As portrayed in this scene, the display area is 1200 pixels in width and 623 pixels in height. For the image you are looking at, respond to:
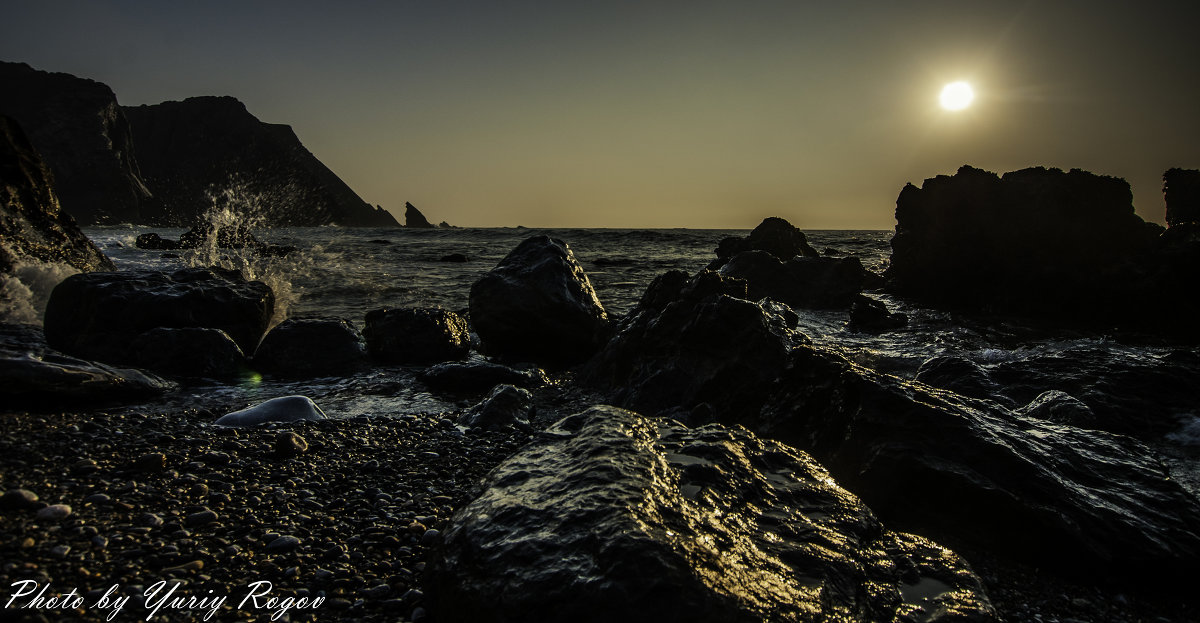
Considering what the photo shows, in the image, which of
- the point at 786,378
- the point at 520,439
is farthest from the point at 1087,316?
the point at 520,439

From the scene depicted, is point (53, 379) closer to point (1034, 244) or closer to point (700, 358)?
point (700, 358)

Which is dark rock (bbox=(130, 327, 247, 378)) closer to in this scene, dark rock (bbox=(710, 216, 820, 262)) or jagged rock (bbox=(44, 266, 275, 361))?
jagged rock (bbox=(44, 266, 275, 361))

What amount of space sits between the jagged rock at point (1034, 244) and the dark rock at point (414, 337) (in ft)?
43.2

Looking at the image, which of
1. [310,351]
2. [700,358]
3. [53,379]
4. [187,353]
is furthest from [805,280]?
[53,379]

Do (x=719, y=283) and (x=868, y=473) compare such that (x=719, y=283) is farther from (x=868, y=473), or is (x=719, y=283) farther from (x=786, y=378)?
(x=868, y=473)

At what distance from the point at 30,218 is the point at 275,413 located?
7999 millimetres

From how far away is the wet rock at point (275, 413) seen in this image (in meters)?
4.48

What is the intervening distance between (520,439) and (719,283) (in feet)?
10.6

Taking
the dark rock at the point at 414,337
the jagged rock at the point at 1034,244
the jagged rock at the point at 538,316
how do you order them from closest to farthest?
the dark rock at the point at 414,337 → the jagged rock at the point at 538,316 → the jagged rock at the point at 1034,244

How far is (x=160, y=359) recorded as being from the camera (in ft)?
19.8

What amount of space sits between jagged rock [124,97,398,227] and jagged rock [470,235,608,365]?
134265 mm

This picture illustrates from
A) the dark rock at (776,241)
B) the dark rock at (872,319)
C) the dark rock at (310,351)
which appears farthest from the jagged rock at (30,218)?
the dark rock at (776,241)

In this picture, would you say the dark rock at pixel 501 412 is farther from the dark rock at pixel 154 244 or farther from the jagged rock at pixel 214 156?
the jagged rock at pixel 214 156

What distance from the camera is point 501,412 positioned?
489 cm
